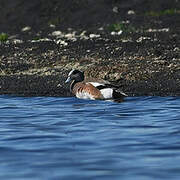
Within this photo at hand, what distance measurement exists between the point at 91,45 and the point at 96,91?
20.6ft

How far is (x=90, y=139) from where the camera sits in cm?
935

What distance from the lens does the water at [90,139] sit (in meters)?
7.43

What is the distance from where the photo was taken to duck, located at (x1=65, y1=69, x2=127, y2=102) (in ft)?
43.9

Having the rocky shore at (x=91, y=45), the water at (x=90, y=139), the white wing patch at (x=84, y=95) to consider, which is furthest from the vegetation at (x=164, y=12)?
the water at (x=90, y=139)

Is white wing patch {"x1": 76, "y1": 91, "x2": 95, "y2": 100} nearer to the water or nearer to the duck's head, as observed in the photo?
the water

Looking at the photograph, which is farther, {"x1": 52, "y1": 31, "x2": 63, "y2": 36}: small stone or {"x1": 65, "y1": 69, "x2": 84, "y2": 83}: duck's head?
{"x1": 52, "y1": 31, "x2": 63, "y2": 36}: small stone

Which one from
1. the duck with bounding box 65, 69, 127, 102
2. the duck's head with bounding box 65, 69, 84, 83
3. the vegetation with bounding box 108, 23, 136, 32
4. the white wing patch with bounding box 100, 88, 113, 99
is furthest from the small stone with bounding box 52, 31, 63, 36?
the white wing patch with bounding box 100, 88, 113, 99

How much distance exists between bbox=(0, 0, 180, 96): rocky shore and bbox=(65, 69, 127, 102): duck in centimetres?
25

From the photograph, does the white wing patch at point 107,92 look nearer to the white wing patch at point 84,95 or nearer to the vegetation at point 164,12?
the white wing patch at point 84,95

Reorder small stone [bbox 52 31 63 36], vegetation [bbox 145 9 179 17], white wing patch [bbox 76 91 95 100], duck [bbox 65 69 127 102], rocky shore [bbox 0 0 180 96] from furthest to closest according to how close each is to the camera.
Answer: vegetation [bbox 145 9 179 17] → small stone [bbox 52 31 63 36] → rocky shore [bbox 0 0 180 96] → white wing patch [bbox 76 91 95 100] → duck [bbox 65 69 127 102]

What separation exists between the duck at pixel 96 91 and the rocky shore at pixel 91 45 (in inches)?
10.0

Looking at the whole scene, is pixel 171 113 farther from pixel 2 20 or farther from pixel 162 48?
pixel 2 20

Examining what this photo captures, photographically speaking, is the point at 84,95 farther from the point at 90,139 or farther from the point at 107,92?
the point at 90,139

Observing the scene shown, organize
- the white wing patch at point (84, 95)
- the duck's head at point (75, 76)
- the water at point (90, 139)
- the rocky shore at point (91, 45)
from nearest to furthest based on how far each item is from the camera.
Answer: the water at point (90, 139)
the white wing patch at point (84, 95)
the duck's head at point (75, 76)
the rocky shore at point (91, 45)
